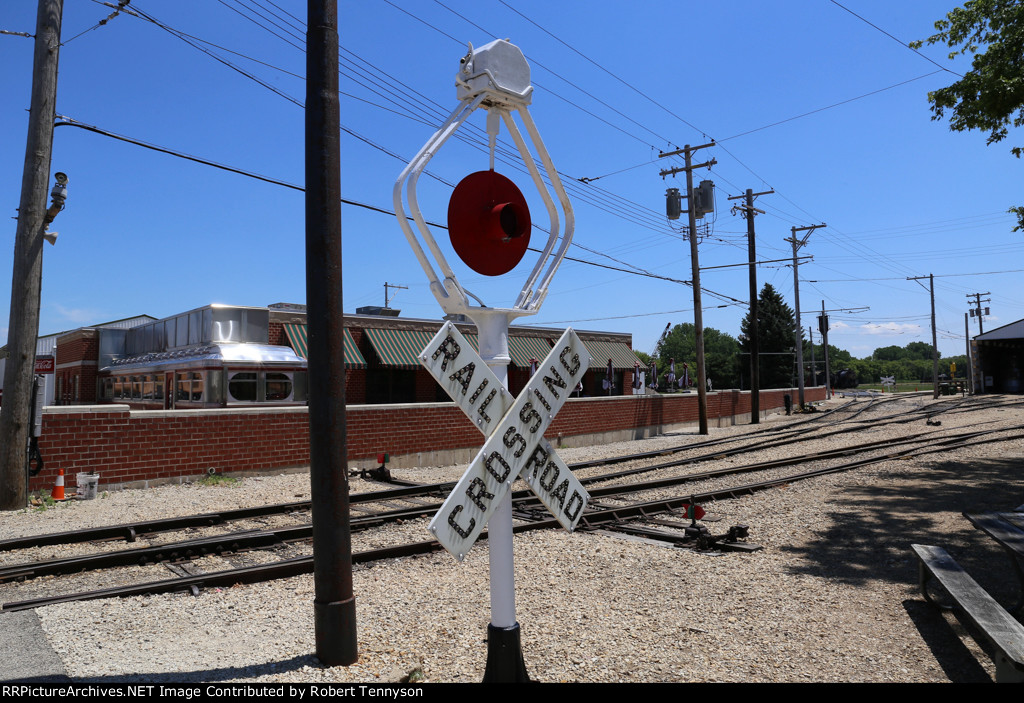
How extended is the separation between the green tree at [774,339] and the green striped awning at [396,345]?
42.6m

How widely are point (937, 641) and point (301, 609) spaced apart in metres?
4.68

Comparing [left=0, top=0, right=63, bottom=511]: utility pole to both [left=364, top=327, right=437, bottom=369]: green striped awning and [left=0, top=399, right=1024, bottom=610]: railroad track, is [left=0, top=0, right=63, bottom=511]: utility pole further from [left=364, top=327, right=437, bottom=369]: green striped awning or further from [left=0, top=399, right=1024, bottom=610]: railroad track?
[left=364, top=327, right=437, bottom=369]: green striped awning

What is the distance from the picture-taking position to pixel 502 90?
326cm

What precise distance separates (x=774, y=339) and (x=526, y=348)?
129 feet

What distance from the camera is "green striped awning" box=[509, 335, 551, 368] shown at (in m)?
29.0

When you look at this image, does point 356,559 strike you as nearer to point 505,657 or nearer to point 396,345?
point 505,657

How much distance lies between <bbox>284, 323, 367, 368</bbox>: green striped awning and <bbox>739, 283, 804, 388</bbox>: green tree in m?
45.0

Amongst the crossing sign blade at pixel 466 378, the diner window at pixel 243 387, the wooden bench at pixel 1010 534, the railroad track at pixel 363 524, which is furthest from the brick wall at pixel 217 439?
the wooden bench at pixel 1010 534

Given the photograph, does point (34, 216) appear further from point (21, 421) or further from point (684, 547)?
point (684, 547)

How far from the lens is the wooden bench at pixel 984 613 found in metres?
3.48

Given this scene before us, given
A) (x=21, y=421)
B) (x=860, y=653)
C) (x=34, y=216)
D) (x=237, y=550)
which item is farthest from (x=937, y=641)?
(x=34, y=216)

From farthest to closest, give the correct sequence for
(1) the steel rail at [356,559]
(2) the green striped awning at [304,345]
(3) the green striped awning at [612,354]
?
1. (3) the green striped awning at [612,354]
2. (2) the green striped awning at [304,345]
3. (1) the steel rail at [356,559]

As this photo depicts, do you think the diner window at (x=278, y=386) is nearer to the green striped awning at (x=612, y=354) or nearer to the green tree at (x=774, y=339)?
the green striped awning at (x=612, y=354)

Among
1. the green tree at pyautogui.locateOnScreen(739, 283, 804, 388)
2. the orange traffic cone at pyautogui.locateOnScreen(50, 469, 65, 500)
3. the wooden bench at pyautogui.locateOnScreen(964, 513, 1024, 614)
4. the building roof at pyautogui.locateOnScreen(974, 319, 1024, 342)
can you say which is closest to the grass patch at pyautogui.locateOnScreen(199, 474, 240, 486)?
the orange traffic cone at pyautogui.locateOnScreen(50, 469, 65, 500)
